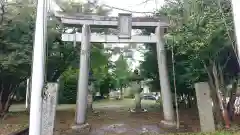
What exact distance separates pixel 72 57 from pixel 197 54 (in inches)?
305

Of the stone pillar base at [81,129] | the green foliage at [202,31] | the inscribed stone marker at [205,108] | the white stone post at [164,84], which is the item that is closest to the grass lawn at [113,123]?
the stone pillar base at [81,129]

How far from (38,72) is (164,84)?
25.3ft

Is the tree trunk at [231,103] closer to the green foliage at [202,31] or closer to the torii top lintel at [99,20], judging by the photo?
the green foliage at [202,31]

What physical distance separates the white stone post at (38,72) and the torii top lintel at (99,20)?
22.4ft

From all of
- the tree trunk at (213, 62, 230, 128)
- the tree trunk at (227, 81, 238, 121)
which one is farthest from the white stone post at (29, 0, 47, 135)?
the tree trunk at (227, 81, 238, 121)

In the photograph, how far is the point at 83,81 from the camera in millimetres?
11156

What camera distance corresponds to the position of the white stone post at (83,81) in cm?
1082

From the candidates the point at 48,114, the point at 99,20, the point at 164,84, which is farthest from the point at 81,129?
the point at 99,20

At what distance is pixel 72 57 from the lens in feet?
48.8

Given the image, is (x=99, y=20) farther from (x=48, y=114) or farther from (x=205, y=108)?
(x=205, y=108)

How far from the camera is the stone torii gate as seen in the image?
11117 millimetres

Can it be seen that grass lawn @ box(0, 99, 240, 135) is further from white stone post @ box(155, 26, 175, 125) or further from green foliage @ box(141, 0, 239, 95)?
green foliage @ box(141, 0, 239, 95)

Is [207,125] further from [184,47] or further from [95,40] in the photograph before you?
[95,40]

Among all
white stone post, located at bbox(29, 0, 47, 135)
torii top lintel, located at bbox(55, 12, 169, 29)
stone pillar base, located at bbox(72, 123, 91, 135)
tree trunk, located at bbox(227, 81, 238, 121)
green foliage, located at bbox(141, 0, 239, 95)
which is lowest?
stone pillar base, located at bbox(72, 123, 91, 135)
